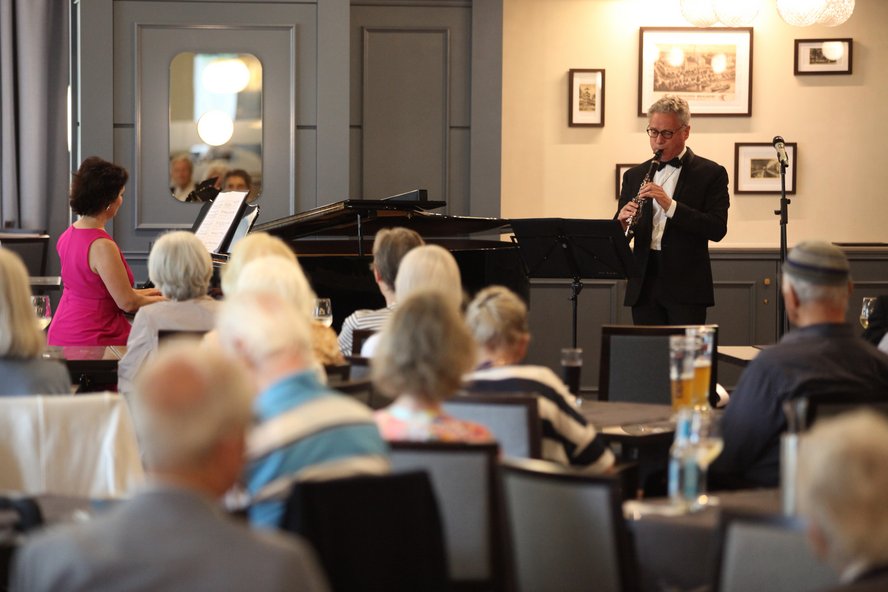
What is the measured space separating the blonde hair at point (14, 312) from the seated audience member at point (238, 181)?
4469 mm

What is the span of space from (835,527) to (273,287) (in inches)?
82.0

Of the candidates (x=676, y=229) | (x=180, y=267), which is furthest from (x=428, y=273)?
(x=676, y=229)

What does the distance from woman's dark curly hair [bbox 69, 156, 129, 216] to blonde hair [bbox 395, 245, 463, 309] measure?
2.11 m

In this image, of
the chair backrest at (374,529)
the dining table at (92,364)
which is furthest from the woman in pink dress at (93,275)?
the chair backrest at (374,529)

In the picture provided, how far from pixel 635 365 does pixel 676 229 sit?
4.99 feet

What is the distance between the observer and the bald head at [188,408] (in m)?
1.49

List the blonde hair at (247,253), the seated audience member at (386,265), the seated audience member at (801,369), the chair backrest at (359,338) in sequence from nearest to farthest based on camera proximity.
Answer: the seated audience member at (801,369)
the blonde hair at (247,253)
the chair backrest at (359,338)
the seated audience member at (386,265)

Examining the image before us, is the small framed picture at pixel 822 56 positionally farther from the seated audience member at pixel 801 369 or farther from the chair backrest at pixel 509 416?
the chair backrest at pixel 509 416

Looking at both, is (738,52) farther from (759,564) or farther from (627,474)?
(759,564)

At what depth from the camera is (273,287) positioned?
11.0 ft

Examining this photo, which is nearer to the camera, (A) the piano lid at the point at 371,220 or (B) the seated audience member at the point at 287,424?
(B) the seated audience member at the point at 287,424

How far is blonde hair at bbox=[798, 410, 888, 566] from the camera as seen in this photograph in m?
1.47

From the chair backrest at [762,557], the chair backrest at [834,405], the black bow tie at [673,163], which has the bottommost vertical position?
the chair backrest at [762,557]

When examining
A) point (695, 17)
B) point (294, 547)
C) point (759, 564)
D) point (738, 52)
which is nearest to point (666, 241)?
point (695, 17)
